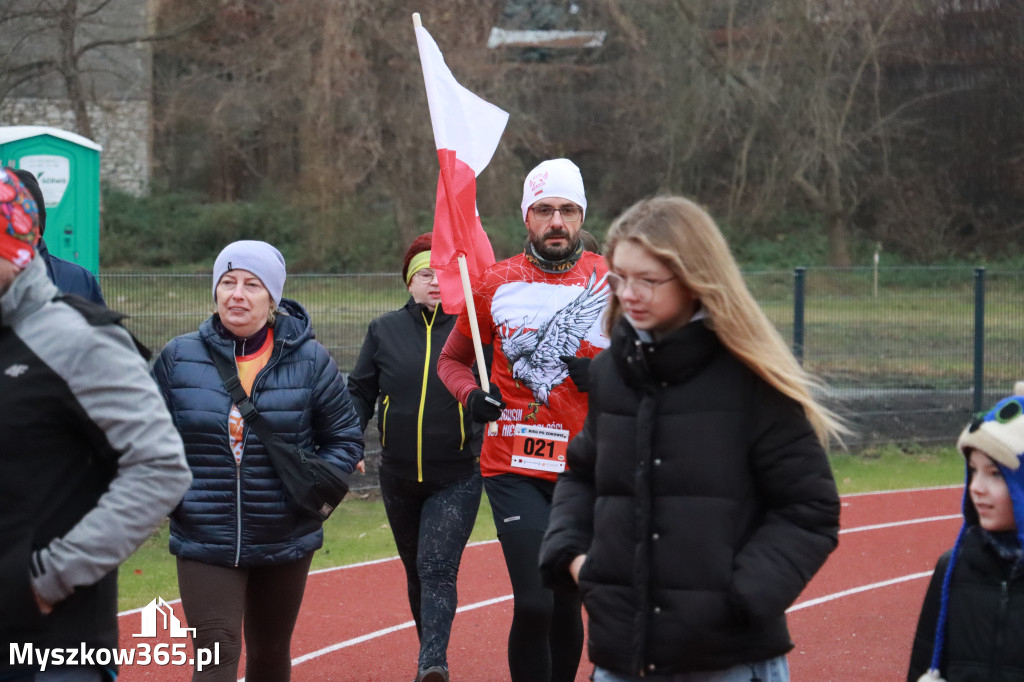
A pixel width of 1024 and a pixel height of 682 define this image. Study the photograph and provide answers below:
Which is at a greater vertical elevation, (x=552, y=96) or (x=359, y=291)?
(x=552, y=96)

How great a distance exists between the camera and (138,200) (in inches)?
1324

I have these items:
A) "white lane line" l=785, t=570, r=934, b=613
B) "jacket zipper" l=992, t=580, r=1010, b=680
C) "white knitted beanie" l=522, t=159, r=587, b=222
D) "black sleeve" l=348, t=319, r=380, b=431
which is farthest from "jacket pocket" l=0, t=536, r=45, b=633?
"white lane line" l=785, t=570, r=934, b=613

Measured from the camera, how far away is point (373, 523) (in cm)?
1130

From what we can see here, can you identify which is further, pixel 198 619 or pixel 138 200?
pixel 138 200

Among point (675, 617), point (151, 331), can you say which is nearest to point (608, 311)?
point (675, 617)

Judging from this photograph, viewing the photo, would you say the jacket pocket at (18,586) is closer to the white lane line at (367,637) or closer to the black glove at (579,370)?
the black glove at (579,370)

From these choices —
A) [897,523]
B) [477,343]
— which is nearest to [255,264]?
[477,343]

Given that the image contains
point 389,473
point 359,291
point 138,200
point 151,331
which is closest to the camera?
point 389,473

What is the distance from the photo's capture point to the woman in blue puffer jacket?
4.73 metres

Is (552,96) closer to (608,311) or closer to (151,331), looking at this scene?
(151,331)

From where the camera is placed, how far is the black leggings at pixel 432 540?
609cm

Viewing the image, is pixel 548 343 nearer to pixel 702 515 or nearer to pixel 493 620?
pixel 702 515

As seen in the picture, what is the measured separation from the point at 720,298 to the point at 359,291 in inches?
349

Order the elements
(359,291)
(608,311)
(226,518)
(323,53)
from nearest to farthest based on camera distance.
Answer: (608,311), (226,518), (359,291), (323,53)
